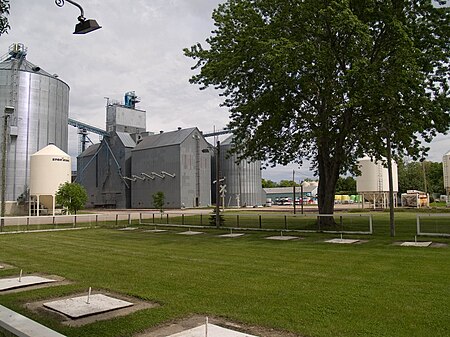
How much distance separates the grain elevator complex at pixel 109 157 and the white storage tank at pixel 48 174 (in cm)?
12

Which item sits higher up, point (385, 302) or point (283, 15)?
point (283, 15)

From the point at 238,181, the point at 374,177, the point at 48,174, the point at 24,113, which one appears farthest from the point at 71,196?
the point at 238,181

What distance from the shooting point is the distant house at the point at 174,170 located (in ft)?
255

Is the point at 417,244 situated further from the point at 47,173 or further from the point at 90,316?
the point at 47,173

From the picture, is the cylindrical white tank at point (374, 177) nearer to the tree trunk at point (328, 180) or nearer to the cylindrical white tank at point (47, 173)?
the tree trunk at point (328, 180)

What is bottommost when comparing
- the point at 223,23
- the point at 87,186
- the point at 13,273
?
the point at 13,273

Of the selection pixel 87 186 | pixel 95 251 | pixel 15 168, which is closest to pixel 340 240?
pixel 95 251

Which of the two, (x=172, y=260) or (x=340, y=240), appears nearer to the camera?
A: (x=172, y=260)

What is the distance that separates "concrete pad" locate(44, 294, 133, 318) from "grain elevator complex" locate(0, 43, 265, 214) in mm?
40305

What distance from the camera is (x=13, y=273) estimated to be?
40.6 ft

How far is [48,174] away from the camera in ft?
167

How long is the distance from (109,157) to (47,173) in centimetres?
4064

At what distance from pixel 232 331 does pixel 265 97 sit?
1779cm

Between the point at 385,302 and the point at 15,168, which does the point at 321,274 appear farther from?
the point at 15,168
